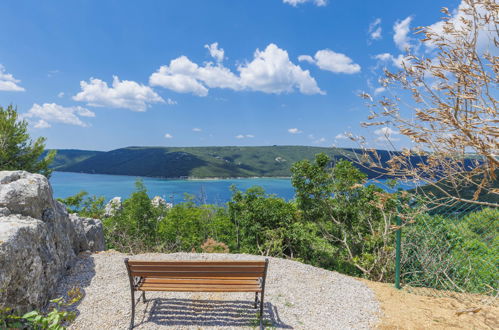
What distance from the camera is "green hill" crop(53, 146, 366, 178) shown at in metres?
125

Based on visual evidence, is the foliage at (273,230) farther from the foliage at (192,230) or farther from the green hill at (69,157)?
the green hill at (69,157)

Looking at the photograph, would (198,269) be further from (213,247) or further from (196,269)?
(213,247)

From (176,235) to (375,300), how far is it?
692 centimetres

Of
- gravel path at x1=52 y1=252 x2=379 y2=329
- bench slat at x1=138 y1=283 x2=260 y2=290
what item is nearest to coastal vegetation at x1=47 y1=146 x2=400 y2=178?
gravel path at x1=52 y1=252 x2=379 y2=329

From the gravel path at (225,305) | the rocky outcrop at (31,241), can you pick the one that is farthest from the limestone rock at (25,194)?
the gravel path at (225,305)

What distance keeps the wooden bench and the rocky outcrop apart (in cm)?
136

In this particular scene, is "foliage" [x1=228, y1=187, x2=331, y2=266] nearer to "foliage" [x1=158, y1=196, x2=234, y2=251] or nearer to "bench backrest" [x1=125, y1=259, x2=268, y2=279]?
"foliage" [x1=158, y1=196, x2=234, y2=251]

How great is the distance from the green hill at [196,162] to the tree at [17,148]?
317ft

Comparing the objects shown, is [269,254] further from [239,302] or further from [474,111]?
[474,111]

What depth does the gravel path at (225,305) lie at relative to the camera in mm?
3771

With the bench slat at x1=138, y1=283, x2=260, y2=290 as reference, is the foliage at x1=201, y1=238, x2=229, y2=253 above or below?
below

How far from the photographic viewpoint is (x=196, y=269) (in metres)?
3.57

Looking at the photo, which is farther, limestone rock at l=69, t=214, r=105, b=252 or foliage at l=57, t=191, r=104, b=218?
foliage at l=57, t=191, r=104, b=218

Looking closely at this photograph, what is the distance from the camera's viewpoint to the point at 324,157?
7570 mm
